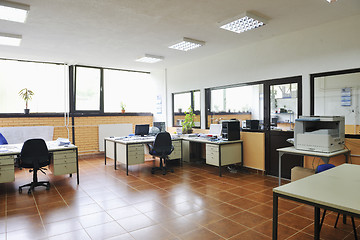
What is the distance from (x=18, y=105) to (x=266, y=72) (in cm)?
659

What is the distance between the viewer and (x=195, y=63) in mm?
7262

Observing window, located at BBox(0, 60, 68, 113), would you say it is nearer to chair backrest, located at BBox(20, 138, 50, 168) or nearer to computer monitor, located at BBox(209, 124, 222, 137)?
chair backrest, located at BBox(20, 138, 50, 168)

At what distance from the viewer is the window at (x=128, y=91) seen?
334 inches

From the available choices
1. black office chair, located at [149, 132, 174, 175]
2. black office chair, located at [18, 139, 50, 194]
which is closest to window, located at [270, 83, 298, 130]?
black office chair, located at [149, 132, 174, 175]

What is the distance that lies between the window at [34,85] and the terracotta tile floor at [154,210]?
2.56 meters

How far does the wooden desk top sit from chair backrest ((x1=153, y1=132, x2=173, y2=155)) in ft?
11.7

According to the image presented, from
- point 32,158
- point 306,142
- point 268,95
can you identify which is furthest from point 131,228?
point 268,95

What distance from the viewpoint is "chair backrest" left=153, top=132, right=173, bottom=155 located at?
5.56 metres

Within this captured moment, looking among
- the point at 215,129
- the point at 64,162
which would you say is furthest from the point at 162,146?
the point at 64,162

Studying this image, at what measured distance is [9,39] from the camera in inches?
191

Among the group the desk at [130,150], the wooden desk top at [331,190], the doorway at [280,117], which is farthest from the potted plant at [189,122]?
the wooden desk top at [331,190]

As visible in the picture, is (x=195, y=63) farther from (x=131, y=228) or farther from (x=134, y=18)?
(x=131, y=228)

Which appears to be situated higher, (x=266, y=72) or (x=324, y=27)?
(x=324, y=27)

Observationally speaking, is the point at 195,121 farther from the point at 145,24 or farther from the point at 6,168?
the point at 6,168
